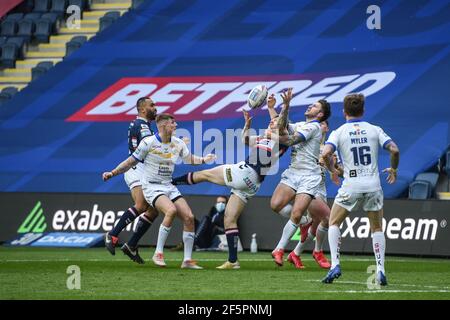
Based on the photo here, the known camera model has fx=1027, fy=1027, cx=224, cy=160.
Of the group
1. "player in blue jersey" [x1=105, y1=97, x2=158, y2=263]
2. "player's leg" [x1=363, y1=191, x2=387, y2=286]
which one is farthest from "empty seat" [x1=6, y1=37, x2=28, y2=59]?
"player's leg" [x1=363, y1=191, x2=387, y2=286]

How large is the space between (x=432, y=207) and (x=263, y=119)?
606cm

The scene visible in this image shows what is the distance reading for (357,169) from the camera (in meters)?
13.0

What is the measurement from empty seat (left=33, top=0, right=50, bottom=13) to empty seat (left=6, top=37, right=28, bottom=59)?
4.94ft

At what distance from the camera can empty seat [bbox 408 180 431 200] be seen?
22.4 metres

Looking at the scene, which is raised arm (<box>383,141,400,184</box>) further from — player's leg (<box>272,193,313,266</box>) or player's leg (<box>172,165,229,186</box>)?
player's leg (<box>172,165,229,186</box>)

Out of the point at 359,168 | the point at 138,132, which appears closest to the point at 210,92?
the point at 138,132

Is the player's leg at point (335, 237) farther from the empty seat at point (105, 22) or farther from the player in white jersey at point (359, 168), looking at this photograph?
the empty seat at point (105, 22)

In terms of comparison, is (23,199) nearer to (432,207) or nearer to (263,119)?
(263,119)

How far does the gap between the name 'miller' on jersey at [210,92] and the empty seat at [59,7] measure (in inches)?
238

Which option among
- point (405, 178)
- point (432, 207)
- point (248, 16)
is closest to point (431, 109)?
point (405, 178)

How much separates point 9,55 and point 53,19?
182 centimetres

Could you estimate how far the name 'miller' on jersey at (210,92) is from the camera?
82.3ft

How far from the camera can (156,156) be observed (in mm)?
16578

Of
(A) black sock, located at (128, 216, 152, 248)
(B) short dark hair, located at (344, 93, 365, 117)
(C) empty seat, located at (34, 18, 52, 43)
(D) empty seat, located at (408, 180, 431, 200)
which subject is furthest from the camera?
(C) empty seat, located at (34, 18, 52, 43)
